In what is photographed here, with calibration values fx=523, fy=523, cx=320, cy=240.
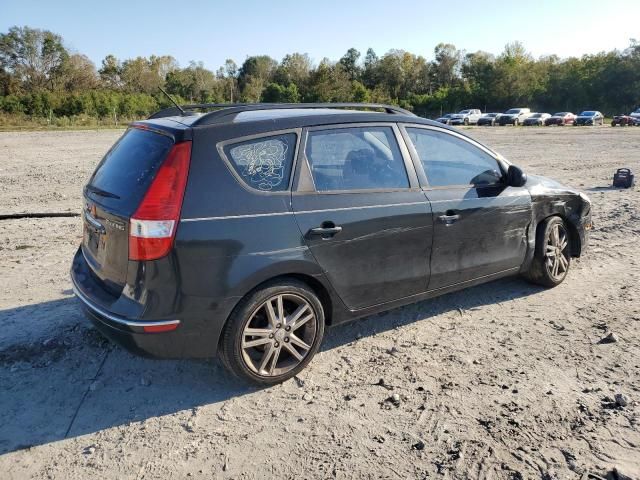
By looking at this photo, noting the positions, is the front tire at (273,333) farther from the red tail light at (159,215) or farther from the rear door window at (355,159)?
the rear door window at (355,159)

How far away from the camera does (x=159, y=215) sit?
3.05 metres

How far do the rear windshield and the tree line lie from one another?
46.5m

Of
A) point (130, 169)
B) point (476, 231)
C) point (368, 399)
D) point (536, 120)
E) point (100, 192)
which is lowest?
point (368, 399)

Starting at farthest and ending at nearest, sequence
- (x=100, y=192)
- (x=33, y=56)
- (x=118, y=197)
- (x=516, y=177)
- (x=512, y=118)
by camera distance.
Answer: (x=33, y=56)
(x=512, y=118)
(x=516, y=177)
(x=100, y=192)
(x=118, y=197)

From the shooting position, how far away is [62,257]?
614cm

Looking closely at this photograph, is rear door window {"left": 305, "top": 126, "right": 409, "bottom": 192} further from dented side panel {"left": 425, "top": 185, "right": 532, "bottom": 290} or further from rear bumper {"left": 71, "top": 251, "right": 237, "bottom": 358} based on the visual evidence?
rear bumper {"left": 71, "top": 251, "right": 237, "bottom": 358}

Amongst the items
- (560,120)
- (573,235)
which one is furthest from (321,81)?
(573,235)

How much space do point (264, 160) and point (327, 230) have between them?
63cm

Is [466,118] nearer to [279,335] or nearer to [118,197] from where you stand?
[279,335]

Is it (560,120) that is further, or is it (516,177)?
(560,120)

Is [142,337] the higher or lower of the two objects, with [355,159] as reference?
lower

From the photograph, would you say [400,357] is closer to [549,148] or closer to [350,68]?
[549,148]

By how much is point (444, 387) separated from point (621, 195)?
848cm

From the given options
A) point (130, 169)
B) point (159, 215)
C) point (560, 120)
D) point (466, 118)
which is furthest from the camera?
point (466, 118)
